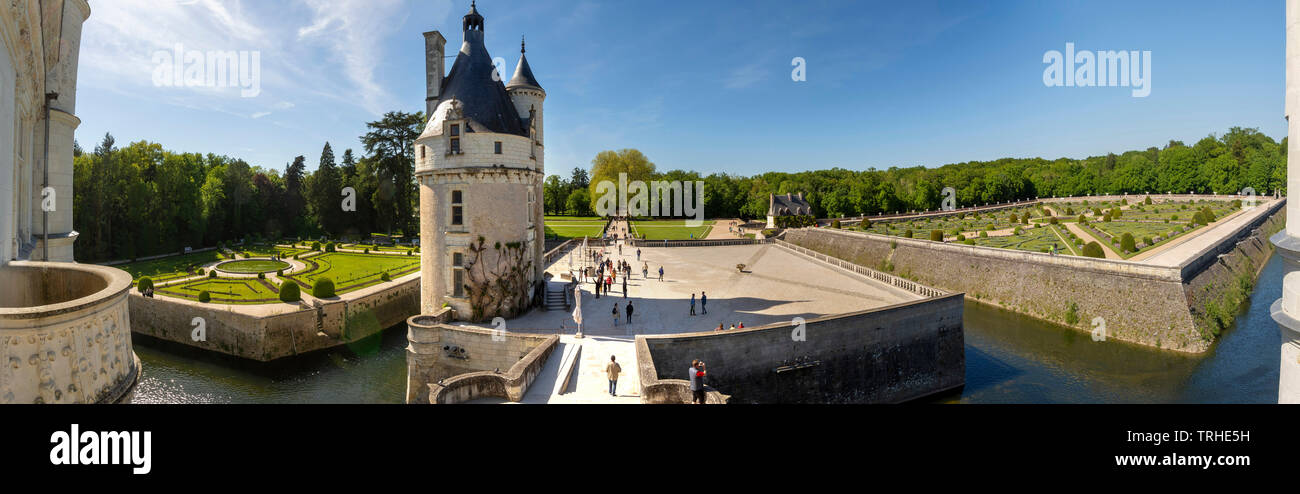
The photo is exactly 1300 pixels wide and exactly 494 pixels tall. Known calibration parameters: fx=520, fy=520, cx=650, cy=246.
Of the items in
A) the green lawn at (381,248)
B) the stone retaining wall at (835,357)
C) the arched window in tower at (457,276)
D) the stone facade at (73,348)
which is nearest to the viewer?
the stone facade at (73,348)

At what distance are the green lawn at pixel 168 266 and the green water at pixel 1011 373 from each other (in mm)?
11216

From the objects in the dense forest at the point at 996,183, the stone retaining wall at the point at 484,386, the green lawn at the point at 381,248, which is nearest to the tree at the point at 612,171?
the dense forest at the point at 996,183

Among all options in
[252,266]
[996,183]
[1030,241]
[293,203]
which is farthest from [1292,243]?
[996,183]

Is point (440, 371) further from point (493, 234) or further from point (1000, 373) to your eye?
point (1000, 373)

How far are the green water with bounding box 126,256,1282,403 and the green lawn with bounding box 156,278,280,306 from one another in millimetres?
2969

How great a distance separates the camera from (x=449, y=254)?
62.0ft

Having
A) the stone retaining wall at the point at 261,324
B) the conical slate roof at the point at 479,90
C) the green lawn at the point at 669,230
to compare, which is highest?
the conical slate roof at the point at 479,90

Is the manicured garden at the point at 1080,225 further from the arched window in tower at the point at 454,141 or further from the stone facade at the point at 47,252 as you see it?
the stone facade at the point at 47,252

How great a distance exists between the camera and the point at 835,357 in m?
17.8

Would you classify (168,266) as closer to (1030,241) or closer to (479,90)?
(479,90)

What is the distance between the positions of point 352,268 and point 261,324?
15.8m

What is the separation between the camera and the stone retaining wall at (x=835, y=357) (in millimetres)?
15133
